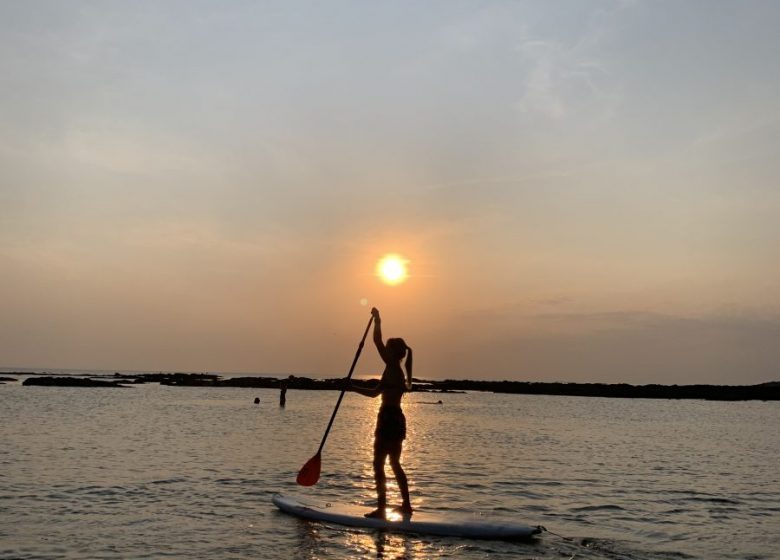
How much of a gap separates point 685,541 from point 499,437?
74.8ft

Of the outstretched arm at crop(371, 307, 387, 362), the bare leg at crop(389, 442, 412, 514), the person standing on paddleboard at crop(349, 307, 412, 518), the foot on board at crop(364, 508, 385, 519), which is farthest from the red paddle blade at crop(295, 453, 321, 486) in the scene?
the outstretched arm at crop(371, 307, 387, 362)

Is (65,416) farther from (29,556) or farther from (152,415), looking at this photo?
(29,556)

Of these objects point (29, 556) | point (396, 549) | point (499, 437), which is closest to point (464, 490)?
point (396, 549)

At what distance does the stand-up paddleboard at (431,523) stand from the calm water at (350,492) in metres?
0.27

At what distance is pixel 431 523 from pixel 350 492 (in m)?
4.69

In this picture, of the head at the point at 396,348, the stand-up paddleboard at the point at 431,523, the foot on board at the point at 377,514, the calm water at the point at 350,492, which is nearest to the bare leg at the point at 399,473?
the stand-up paddleboard at the point at 431,523

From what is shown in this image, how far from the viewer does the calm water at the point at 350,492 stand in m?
10.1

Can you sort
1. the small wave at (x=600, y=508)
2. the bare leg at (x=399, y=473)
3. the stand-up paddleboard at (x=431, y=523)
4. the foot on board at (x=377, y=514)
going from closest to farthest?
1. the stand-up paddleboard at (x=431, y=523)
2. the bare leg at (x=399, y=473)
3. the foot on board at (x=377, y=514)
4. the small wave at (x=600, y=508)

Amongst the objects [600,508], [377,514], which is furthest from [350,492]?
[600,508]

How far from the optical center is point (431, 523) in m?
10.9

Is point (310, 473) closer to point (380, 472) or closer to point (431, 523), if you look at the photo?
point (380, 472)

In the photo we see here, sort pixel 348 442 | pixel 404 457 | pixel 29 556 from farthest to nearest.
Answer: pixel 348 442
pixel 404 457
pixel 29 556

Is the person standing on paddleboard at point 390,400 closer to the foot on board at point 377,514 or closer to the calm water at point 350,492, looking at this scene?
the foot on board at point 377,514

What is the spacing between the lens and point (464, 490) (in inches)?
639
